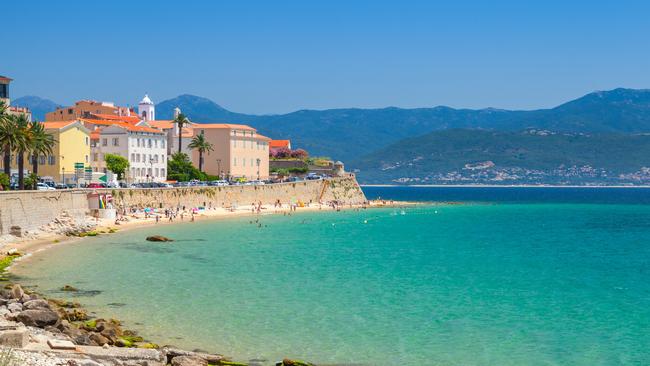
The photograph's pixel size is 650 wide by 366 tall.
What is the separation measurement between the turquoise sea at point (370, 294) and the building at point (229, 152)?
137 feet

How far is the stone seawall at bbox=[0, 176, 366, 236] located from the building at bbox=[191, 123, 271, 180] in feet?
31.5

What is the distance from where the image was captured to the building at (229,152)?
108 m

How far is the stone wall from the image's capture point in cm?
4981

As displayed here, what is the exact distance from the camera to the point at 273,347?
24922mm

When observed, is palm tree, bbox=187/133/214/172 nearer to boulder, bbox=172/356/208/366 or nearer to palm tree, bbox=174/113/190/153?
palm tree, bbox=174/113/190/153

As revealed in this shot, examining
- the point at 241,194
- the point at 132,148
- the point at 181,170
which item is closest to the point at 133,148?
the point at 132,148

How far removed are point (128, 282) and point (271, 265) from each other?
1020 centimetres

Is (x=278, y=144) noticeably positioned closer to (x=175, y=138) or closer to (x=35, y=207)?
(x=175, y=138)

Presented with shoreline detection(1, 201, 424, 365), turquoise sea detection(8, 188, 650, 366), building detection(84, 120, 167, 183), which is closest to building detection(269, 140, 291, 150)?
shoreline detection(1, 201, 424, 365)

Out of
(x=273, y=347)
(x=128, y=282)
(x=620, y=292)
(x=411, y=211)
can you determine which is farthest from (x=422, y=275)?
(x=411, y=211)

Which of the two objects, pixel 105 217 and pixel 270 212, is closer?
pixel 105 217

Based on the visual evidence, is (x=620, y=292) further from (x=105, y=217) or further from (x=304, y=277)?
(x=105, y=217)

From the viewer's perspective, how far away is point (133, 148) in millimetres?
90875

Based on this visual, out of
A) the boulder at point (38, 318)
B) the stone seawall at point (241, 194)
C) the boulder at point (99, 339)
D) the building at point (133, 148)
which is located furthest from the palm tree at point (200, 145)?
the boulder at point (99, 339)
